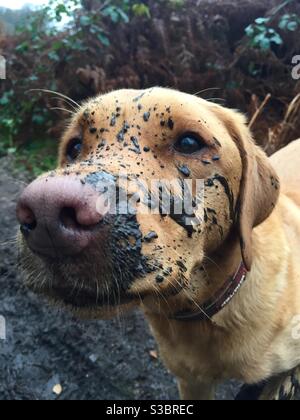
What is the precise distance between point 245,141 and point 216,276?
71cm

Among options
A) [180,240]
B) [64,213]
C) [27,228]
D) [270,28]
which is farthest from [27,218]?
[270,28]

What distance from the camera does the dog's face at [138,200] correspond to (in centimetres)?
142

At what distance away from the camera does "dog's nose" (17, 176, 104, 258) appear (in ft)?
4.46

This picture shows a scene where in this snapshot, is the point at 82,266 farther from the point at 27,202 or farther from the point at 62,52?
the point at 62,52

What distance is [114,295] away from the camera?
63.1 inches

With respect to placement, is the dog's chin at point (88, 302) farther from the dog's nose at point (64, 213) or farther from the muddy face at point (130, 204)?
the dog's nose at point (64, 213)

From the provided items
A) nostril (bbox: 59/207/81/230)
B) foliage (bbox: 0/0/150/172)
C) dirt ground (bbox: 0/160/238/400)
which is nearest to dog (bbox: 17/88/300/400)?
nostril (bbox: 59/207/81/230)

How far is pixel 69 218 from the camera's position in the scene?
4.52 feet

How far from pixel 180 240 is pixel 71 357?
7.20 feet

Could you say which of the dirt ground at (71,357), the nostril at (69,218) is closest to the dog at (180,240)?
the nostril at (69,218)

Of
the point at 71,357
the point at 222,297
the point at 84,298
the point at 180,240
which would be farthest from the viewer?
the point at 71,357

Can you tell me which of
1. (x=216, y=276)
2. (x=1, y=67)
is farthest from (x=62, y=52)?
(x=216, y=276)

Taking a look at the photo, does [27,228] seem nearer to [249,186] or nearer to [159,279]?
[159,279]

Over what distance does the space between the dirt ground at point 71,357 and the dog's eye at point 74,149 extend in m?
1.10
